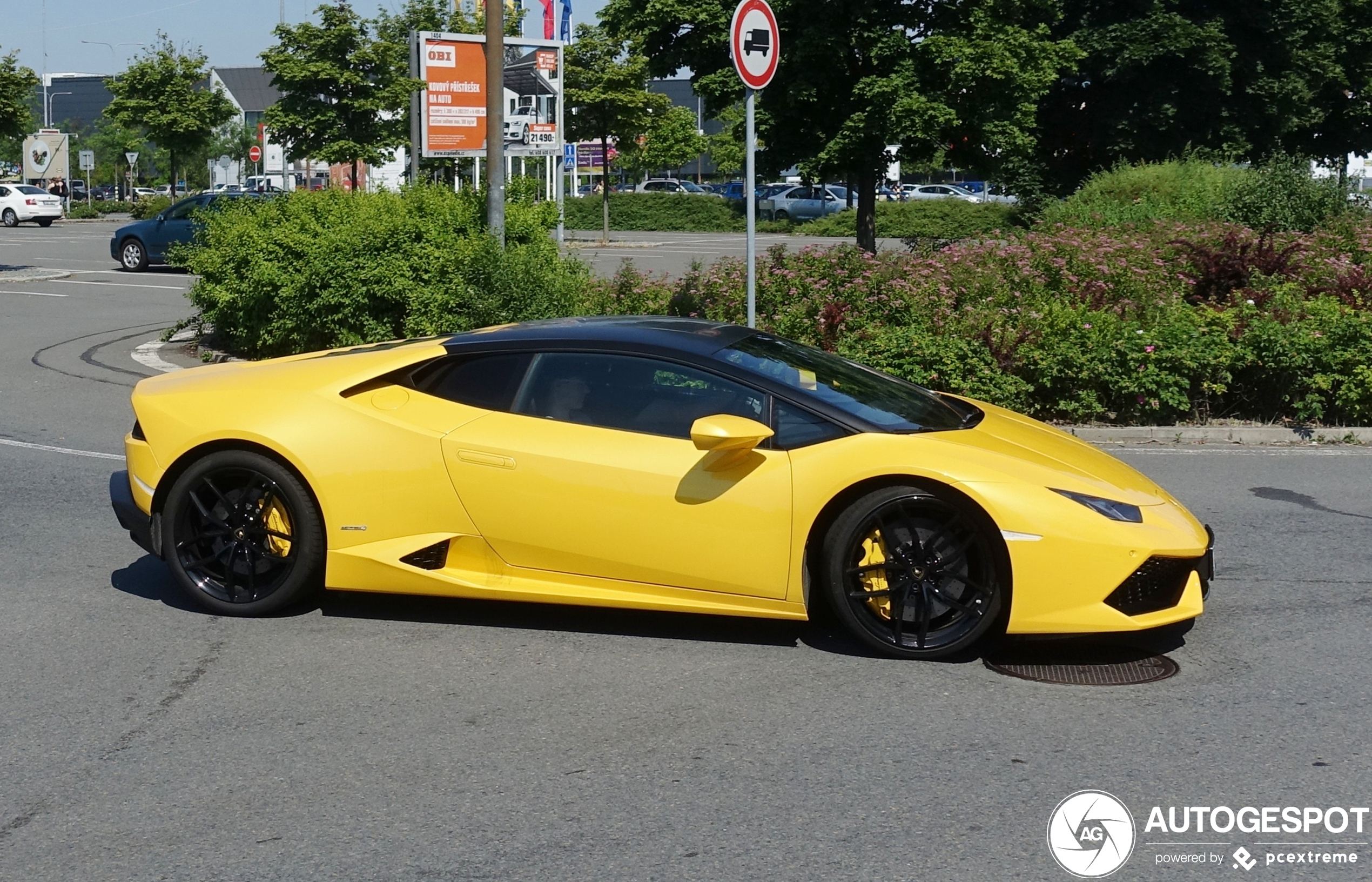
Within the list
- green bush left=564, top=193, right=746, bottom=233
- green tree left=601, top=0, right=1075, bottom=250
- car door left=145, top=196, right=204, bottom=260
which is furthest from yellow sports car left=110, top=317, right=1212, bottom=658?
green bush left=564, top=193, right=746, bottom=233

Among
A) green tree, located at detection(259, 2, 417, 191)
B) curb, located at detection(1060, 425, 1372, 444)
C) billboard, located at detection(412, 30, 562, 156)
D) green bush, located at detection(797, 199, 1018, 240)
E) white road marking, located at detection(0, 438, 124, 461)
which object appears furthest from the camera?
green bush, located at detection(797, 199, 1018, 240)

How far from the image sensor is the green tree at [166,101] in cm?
5106

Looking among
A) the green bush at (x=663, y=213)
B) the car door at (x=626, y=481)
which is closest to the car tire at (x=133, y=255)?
the green bush at (x=663, y=213)

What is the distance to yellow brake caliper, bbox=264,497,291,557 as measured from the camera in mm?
6074

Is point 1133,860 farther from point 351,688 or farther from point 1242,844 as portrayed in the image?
point 351,688

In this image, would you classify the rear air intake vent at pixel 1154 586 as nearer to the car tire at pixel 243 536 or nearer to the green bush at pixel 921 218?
the car tire at pixel 243 536

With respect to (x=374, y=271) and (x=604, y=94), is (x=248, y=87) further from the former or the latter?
(x=374, y=271)

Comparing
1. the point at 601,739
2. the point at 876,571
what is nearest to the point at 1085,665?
the point at 876,571

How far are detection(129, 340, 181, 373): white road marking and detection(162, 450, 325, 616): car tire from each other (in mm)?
8061

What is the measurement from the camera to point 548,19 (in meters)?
31.1

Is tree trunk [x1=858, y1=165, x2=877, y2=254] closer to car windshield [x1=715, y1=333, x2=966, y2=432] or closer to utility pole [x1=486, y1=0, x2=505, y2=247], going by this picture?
utility pole [x1=486, y1=0, x2=505, y2=247]

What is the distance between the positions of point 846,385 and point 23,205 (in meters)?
54.3

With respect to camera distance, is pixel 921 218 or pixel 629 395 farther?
pixel 921 218

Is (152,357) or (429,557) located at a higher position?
(152,357)
